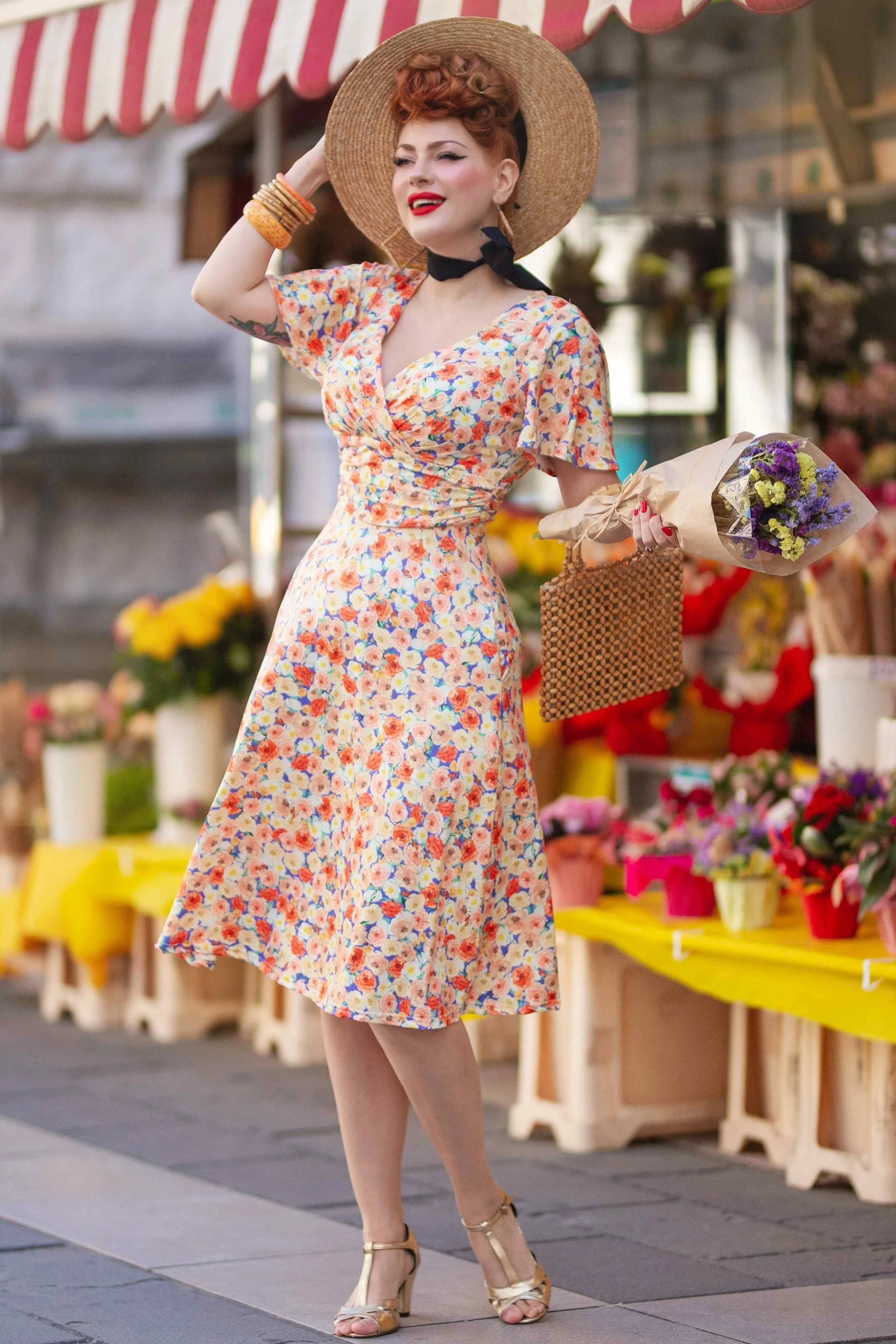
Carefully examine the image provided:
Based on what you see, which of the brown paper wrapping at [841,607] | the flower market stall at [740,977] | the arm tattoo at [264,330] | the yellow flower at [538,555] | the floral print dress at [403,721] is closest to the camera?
the floral print dress at [403,721]

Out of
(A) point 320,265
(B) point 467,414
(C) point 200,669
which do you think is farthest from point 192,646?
(B) point 467,414

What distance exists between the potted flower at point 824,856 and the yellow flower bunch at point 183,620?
96.4 inches

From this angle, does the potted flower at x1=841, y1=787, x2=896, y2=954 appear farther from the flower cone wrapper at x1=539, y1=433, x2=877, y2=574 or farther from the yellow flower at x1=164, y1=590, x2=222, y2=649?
the yellow flower at x1=164, y1=590, x2=222, y2=649

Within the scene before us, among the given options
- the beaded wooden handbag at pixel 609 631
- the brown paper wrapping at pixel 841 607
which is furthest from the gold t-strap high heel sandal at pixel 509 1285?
the brown paper wrapping at pixel 841 607

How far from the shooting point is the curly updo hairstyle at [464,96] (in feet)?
10.3

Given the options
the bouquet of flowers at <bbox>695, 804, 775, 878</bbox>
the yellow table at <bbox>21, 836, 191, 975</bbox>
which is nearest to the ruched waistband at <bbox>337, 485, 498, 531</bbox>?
the bouquet of flowers at <bbox>695, 804, 775, 878</bbox>

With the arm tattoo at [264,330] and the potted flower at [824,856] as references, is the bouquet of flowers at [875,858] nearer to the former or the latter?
the potted flower at [824,856]

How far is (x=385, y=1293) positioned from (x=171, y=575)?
4.30 m

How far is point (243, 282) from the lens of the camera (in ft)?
10.6

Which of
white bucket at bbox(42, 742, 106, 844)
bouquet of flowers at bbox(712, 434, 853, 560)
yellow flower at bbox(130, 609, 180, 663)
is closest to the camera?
bouquet of flowers at bbox(712, 434, 853, 560)

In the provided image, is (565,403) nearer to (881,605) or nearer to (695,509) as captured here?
(695,509)

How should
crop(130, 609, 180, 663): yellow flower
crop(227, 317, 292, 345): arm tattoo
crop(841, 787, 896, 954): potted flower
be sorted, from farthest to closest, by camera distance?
crop(130, 609, 180, 663): yellow flower < crop(841, 787, 896, 954): potted flower < crop(227, 317, 292, 345): arm tattoo

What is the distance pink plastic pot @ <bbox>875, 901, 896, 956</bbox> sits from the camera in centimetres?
383

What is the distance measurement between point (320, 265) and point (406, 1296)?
373 centimetres
